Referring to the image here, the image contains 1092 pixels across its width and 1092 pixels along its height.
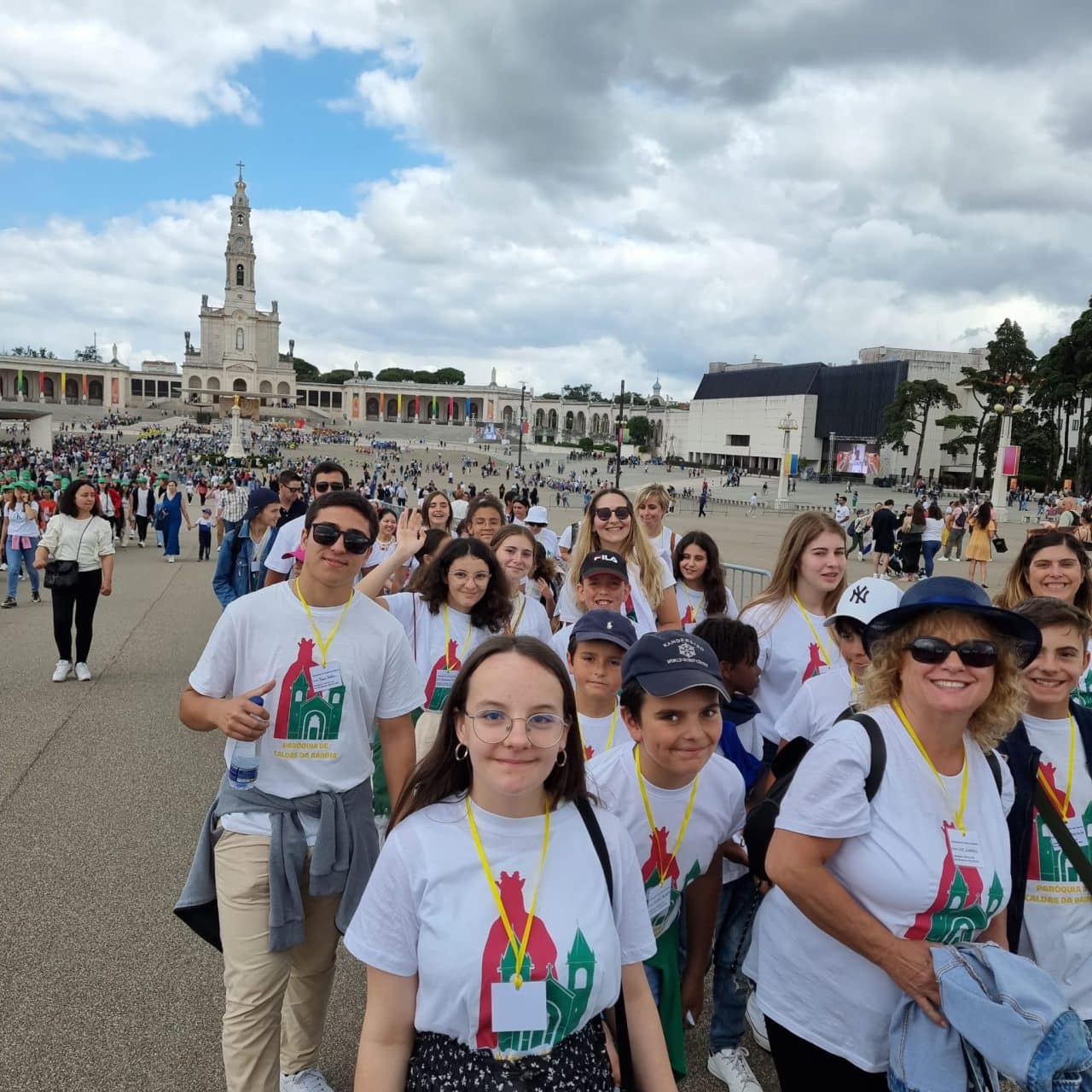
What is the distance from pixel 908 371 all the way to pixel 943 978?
79420mm

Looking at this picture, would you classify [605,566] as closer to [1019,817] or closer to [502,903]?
[1019,817]

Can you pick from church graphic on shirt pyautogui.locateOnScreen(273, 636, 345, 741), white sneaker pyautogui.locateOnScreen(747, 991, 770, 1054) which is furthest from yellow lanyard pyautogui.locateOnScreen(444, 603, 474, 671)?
white sneaker pyautogui.locateOnScreen(747, 991, 770, 1054)

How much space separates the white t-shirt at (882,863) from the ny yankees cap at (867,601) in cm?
91

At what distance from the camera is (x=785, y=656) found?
11.5 feet

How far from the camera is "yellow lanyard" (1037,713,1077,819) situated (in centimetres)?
231

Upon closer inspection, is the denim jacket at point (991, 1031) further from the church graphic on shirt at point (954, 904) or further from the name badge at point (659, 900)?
the name badge at point (659, 900)

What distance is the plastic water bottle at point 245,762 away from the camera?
8.03ft

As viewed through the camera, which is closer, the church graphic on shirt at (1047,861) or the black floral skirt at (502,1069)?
the black floral skirt at (502,1069)

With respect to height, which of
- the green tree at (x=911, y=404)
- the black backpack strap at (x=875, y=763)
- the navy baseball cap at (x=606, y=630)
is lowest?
the black backpack strap at (x=875, y=763)

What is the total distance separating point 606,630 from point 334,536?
0.91m

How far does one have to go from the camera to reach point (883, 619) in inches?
77.6

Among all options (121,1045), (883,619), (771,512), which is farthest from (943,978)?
(771,512)

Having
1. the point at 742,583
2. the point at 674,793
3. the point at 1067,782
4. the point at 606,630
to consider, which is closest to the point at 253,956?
the point at 674,793

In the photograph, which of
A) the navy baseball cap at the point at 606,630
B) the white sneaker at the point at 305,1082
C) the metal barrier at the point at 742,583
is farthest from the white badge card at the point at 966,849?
the metal barrier at the point at 742,583
